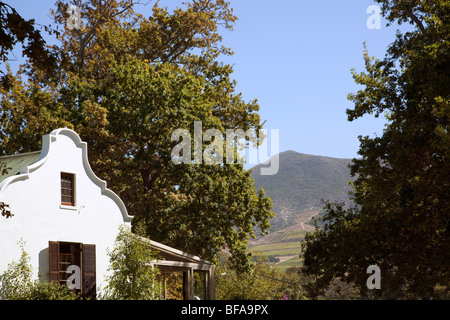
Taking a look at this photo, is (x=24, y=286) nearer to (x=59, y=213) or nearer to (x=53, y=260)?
(x=53, y=260)

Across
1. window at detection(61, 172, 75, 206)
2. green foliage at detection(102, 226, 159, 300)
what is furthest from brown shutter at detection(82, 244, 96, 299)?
window at detection(61, 172, 75, 206)

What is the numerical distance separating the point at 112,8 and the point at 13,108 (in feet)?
31.6

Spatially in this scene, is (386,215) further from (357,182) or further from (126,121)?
(126,121)

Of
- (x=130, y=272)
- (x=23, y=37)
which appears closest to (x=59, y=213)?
(x=130, y=272)

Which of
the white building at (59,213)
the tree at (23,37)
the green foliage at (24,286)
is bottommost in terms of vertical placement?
the green foliage at (24,286)

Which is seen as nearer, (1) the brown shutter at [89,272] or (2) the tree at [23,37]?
(2) the tree at [23,37]

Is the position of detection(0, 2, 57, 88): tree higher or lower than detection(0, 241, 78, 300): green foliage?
higher

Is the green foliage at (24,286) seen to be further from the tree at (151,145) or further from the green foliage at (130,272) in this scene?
the tree at (151,145)

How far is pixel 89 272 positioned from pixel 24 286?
3.05 metres

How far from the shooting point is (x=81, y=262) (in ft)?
69.5

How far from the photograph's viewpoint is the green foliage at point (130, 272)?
21578 mm


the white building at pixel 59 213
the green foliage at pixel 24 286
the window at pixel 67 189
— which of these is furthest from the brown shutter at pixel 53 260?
the window at pixel 67 189

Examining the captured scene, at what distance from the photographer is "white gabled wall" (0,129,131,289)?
1919cm

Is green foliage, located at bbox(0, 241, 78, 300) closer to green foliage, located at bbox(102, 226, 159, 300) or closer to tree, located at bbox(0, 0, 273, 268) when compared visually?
green foliage, located at bbox(102, 226, 159, 300)
